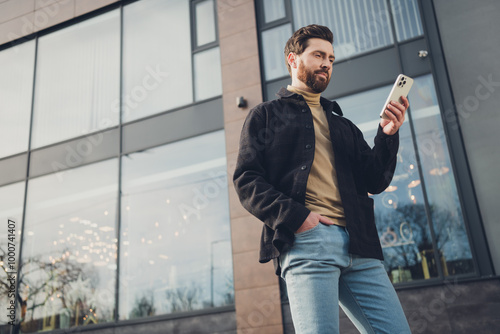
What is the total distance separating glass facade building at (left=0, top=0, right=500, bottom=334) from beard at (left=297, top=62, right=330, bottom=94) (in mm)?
4600

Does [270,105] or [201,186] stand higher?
[201,186]

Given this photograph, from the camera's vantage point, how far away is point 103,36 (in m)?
9.72

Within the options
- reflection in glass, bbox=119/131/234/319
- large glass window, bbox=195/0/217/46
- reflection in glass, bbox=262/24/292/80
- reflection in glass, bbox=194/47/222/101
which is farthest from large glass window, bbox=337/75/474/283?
large glass window, bbox=195/0/217/46

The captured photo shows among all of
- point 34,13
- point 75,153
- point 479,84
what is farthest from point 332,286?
point 34,13

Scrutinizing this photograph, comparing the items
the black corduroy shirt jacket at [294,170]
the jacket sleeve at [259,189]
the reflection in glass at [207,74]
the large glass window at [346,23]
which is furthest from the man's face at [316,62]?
the reflection in glass at [207,74]

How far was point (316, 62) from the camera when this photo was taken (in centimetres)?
212

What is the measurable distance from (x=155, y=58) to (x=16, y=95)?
11.8ft

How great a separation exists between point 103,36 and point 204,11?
2.33 meters

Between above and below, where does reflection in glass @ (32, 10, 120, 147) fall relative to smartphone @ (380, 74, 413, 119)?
above

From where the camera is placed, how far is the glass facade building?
243 inches

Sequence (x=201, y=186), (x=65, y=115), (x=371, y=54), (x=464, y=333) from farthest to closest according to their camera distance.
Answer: (x=65, y=115)
(x=201, y=186)
(x=371, y=54)
(x=464, y=333)

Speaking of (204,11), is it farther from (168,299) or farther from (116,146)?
(168,299)

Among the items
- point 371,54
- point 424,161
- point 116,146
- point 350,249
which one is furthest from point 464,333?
point 116,146

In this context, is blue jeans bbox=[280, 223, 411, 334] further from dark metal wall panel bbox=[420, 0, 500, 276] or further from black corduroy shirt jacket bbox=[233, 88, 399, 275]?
dark metal wall panel bbox=[420, 0, 500, 276]
